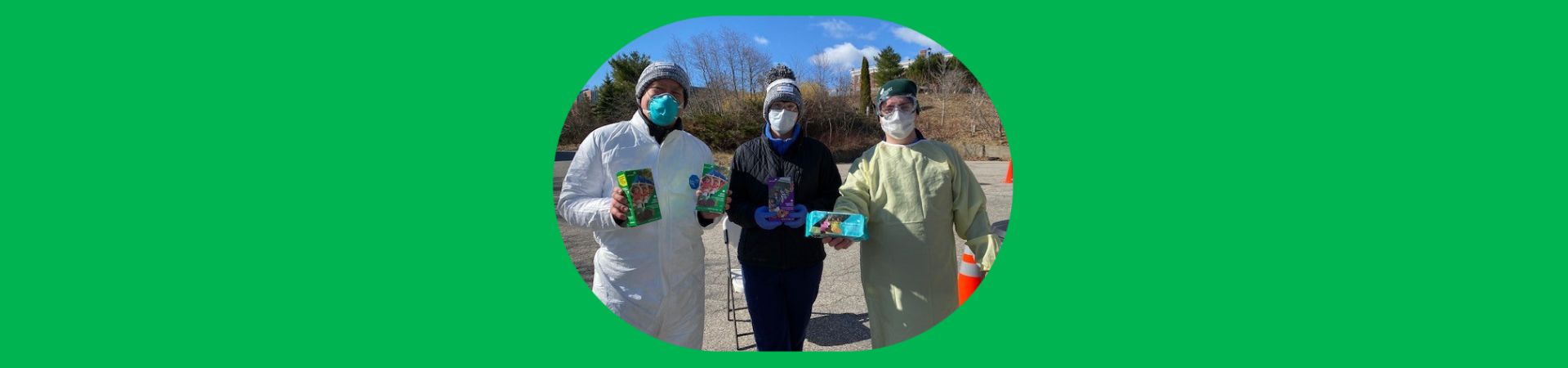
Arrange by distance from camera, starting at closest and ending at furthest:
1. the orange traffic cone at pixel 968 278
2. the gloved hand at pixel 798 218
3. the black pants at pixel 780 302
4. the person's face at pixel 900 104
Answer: the gloved hand at pixel 798 218
the person's face at pixel 900 104
the black pants at pixel 780 302
the orange traffic cone at pixel 968 278

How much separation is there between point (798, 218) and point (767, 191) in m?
0.21

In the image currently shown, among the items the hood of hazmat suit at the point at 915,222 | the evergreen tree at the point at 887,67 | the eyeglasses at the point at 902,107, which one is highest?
the evergreen tree at the point at 887,67

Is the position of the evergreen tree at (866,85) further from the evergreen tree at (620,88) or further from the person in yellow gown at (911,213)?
the evergreen tree at (620,88)

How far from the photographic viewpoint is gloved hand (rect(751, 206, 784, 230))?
3.09m

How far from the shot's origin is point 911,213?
326 cm

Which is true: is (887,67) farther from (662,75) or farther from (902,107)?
(662,75)

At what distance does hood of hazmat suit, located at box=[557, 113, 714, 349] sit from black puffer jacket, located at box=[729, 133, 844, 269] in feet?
0.74

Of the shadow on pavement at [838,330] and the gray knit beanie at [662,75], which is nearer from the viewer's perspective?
the gray knit beanie at [662,75]

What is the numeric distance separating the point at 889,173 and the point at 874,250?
429 millimetres

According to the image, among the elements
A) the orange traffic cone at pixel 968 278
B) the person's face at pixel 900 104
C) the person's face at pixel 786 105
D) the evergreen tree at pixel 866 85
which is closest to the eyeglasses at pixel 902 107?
the person's face at pixel 900 104

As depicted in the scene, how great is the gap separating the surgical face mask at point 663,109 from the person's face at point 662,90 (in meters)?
0.03

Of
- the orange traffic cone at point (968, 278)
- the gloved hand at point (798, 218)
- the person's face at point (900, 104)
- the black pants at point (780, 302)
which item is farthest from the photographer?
the orange traffic cone at point (968, 278)

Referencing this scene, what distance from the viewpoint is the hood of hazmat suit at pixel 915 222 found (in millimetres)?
3238

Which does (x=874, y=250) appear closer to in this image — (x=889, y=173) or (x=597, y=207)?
(x=889, y=173)
